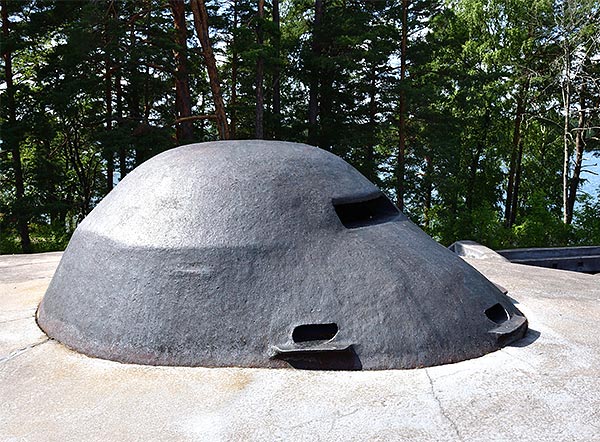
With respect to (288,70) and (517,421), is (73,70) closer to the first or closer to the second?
(288,70)

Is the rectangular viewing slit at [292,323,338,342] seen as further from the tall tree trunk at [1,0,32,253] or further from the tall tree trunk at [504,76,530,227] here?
the tall tree trunk at [504,76,530,227]

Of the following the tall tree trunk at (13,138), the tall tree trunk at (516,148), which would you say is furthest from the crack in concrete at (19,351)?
the tall tree trunk at (516,148)

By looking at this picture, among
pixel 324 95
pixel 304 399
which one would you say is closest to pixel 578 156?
pixel 324 95

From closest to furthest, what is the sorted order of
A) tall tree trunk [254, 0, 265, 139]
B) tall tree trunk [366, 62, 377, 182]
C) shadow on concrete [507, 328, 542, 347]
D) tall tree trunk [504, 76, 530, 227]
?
shadow on concrete [507, 328, 542, 347] → tall tree trunk [254, 0, 265, 139] → tall tree trunk [366, 62, 377, 182] → tall tree trunk [504, 76, 530, 227]

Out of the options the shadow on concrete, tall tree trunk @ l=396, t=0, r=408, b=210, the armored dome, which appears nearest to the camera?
the armored dome

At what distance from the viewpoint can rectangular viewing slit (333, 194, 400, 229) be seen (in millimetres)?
5285


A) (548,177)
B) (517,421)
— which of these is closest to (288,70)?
(548,177)

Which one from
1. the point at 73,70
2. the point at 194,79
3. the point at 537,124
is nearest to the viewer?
the point at 73,70

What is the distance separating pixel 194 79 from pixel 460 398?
19739 millimetres

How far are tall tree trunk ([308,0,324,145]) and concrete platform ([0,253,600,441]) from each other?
15.2m

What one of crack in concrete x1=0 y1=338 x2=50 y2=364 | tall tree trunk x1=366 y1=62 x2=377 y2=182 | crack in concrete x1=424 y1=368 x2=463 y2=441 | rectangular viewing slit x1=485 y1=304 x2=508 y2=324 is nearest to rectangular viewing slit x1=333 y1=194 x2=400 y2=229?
rectangular viewing slit x1=485 y1=304 x2=508 y2=324

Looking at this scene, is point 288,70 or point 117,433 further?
point 288,70

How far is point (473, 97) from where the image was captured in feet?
61.8

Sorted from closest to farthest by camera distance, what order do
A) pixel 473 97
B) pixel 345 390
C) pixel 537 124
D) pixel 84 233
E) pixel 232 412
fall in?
1. pixel 232 412
2. pixel 345 390
3. pixel 84 233
4. pixel 473 97
5. pixel 537 124
